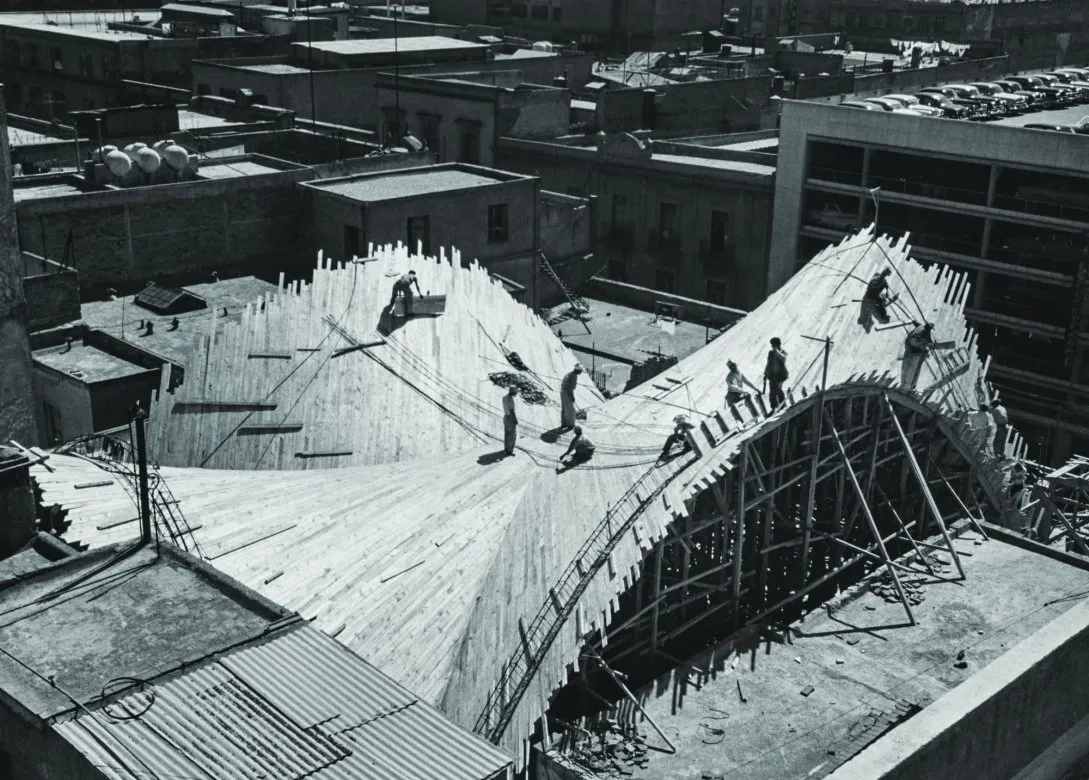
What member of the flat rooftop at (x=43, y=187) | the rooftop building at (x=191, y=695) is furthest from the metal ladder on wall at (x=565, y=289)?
the rooftop building at (x=191, y=695)

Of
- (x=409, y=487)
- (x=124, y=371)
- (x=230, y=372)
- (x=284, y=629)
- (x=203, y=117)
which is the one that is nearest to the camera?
(x=284, y=629)

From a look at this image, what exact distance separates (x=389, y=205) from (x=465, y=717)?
1104 inches

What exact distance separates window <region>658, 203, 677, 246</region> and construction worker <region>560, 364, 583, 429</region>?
36600mm

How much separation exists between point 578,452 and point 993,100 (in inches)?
Result: 1735

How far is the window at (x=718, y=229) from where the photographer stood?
65250mm

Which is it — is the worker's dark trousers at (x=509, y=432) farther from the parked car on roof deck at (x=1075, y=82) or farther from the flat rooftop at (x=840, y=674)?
the parked car on roof deck at (x=1075, y=82)

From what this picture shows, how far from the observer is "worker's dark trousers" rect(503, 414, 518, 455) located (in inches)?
1204

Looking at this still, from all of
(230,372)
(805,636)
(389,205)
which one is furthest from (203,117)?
(805,636)

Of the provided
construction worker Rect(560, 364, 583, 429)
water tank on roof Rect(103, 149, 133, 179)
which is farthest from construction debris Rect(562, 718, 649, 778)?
water tank on roof Rect(103, 149, 133, 179)

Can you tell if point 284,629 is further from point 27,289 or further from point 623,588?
point 27,289

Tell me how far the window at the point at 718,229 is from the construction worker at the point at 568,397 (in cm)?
3551

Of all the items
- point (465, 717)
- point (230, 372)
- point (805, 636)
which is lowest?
point (805, 636)

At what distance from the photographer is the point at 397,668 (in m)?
24.1

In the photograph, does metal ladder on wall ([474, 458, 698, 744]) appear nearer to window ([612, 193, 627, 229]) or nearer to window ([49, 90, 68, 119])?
window ([612, 193, 627, 229])
